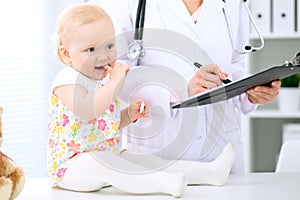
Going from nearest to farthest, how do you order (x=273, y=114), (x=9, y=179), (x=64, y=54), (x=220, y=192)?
(x=9, y=179) → (x=220, y=192) → (x=64, y=54) → (x=273, y=114)

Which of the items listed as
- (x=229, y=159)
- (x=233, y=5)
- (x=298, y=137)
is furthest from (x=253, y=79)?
(x=298, y=137)

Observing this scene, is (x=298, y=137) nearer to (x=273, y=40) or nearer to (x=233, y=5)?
(x=273, y=40)

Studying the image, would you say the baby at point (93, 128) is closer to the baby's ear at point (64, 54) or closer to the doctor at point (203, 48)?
the baby's ear at point (64, 54)

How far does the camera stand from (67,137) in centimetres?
127

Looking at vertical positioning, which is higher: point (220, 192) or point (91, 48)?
point (91, 48)

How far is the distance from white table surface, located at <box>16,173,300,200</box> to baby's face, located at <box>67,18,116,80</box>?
267 millimetres

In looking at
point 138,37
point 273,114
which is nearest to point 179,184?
point 138,37

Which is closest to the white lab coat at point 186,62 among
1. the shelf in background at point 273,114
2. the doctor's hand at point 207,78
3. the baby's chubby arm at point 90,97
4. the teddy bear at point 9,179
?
the doctor's hand at point 207,78

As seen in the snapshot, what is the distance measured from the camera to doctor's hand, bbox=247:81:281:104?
1353mm

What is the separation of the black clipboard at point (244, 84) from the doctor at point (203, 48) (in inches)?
6.9

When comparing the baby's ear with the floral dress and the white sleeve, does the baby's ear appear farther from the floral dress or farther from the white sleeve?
the white sleeve

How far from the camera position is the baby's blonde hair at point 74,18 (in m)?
1.33

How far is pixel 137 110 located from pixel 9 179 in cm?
41

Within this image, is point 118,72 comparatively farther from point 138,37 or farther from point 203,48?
point 203,48
